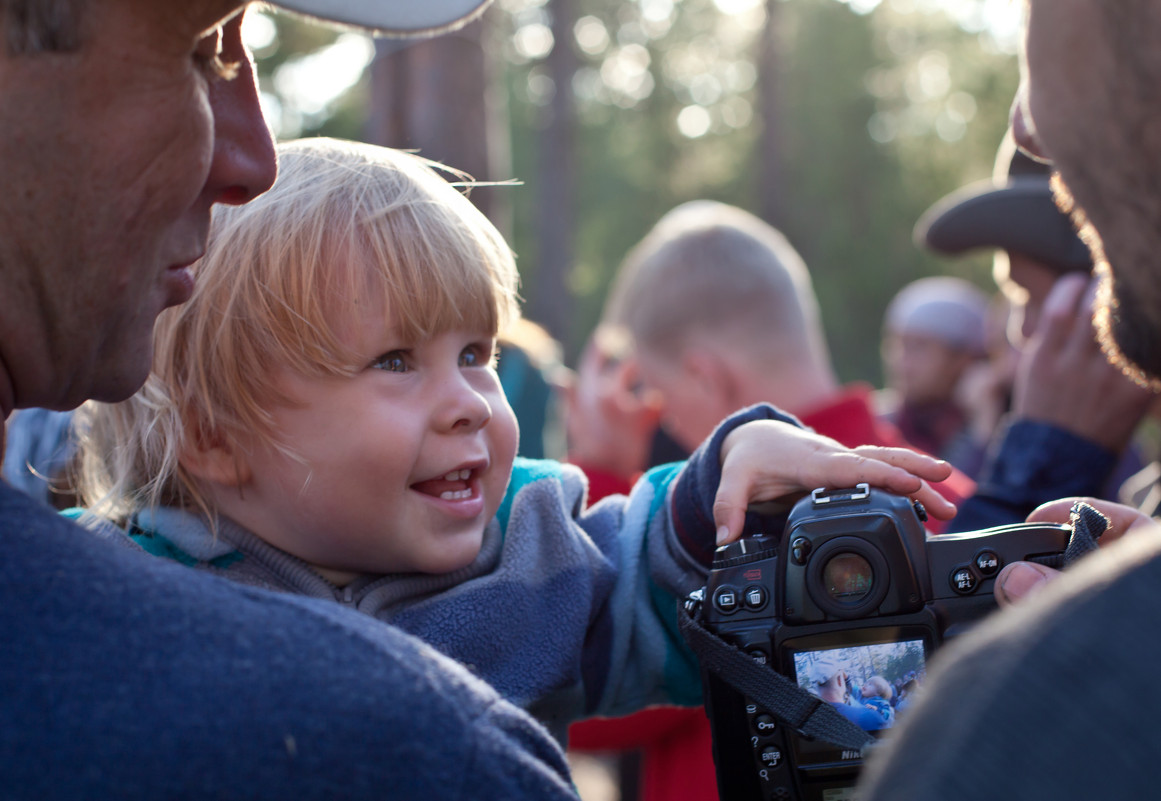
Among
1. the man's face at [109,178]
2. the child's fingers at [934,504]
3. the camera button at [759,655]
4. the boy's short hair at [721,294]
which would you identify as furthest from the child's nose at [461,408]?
the boy's short hair at [721,294]

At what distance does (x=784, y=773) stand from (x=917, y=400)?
5.54m

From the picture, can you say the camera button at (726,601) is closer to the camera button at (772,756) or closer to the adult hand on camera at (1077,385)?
the camera button at (772,756)

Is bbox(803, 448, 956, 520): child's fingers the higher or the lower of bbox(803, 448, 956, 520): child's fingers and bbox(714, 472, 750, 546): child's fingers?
the higher

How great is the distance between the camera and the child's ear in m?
1.66

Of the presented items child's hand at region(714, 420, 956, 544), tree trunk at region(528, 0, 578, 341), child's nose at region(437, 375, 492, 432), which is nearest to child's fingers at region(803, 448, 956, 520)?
child's hand at region(714, 420, 956, 544)

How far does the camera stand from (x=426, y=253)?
1.65 metres

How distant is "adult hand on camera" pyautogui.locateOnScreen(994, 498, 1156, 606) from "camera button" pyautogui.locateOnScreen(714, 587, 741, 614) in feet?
1.06

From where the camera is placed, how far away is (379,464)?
1.58 metres

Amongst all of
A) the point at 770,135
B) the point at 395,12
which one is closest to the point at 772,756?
the point at 395,12

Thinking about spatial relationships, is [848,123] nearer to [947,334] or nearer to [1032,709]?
[947,334]

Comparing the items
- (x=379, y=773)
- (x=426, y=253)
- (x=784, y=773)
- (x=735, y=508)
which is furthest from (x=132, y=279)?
(x=784, y=773)

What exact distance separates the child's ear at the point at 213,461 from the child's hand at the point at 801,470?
2.54 ft

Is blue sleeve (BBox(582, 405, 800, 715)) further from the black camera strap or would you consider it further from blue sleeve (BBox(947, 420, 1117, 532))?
blue sleeve (BBox(947, 420, 1117, 532))

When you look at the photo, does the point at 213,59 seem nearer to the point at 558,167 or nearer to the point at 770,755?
the point at 770,755
